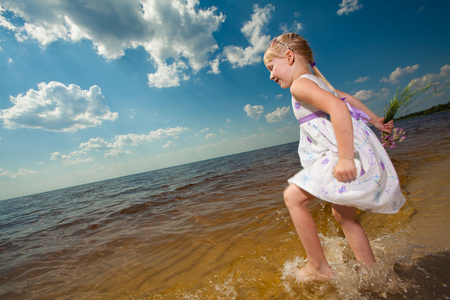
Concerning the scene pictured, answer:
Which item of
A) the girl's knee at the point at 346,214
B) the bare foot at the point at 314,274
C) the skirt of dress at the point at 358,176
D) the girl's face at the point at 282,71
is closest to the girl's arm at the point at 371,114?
the skirt of dress at the point at 358,176

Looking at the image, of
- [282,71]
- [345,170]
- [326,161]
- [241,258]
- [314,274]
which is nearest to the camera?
[345,170]

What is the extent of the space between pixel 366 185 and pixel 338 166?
234 mm

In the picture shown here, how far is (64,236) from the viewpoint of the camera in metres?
4.91

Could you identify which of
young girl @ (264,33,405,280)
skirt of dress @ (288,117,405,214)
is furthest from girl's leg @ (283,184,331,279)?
skirt of dress @ (288,117,405,214)

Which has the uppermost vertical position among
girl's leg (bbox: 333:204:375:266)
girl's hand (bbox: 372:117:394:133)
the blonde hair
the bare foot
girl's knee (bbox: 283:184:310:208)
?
the blonde hair

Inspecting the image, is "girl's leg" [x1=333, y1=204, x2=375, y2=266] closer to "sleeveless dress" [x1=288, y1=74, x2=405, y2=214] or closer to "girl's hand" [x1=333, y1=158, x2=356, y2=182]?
"sleeveless dress" [x1=288, y1=74, x2=405, y2=214]

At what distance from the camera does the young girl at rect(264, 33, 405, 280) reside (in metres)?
1.32

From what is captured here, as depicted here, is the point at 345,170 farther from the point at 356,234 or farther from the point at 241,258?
the point at 241,258

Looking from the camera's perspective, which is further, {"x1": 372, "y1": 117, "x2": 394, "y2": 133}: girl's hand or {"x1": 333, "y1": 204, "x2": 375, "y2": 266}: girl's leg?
{"x1": 372, "y1": 117, "x2": 394, "y2": 133}: girl's hand

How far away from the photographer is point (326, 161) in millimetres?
1435

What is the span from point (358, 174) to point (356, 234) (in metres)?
0.68

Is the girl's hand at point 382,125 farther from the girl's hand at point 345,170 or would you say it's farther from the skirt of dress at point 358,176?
the girl's hand at point 345,170

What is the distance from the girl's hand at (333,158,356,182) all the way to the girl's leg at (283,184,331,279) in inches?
11.6

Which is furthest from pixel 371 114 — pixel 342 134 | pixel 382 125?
pixel 342 134
